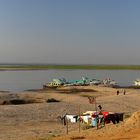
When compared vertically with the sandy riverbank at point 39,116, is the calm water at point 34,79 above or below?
below

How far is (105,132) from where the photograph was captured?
2198 cm

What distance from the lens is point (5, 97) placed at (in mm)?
56125

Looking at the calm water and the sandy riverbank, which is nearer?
the sandy riverbank

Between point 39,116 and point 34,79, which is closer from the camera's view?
point 39,116

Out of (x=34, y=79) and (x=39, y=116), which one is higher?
(x=39, y=116)

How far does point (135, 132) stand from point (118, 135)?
0.85 metres

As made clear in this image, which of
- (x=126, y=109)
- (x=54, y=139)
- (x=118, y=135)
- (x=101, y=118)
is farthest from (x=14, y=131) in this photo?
(x=126, y=109)

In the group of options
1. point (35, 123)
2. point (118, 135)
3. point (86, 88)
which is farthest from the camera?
point (86, 88)

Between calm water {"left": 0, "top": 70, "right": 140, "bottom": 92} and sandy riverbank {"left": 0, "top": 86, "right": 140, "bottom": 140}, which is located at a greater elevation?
sandy riverbank {"left": 0, "top": 86, "right": 140, "bottom": 140}

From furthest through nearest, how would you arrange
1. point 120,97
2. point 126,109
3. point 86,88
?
point 86,88 → point 120,97 → point 126,109

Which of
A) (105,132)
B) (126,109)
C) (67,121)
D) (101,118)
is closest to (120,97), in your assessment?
(126,109)

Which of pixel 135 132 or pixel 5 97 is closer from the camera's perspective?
pixel 135 132

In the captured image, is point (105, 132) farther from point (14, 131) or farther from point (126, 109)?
point (126, 109)

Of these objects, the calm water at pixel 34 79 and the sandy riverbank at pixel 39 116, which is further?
the calm water at pixel 34 79
